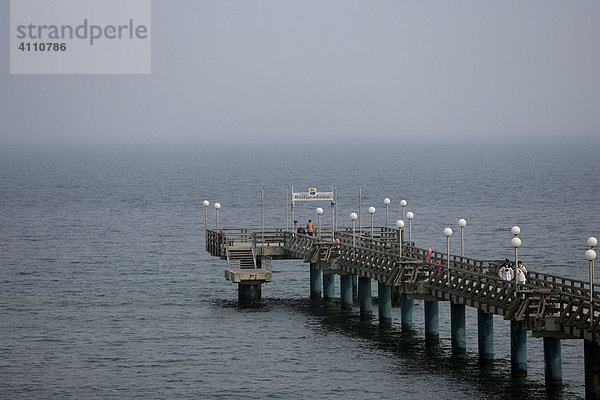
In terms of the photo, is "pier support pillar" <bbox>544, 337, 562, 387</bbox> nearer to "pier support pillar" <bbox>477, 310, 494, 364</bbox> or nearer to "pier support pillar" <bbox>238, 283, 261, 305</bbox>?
"pier support pillar" <bbox>477, 310, 494, 364</bbox>

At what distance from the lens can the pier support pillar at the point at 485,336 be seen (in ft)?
152

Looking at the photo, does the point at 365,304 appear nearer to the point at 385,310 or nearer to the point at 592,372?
the point at 385,310

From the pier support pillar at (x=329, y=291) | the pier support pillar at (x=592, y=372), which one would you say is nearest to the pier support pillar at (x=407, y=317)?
the pier support pillar at (x=329, y=291)

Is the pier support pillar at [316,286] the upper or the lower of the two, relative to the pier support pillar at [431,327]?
upper

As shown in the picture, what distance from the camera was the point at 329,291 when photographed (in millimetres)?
61844

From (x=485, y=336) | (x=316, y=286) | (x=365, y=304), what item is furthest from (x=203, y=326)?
(x=485, y=336)

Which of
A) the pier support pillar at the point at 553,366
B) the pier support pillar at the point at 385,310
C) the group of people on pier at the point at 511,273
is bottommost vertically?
the pier support pillar at the point at 553,366

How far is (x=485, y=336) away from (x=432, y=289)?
305 centimetres

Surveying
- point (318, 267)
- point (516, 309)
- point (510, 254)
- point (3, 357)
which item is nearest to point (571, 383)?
point (516, 309)

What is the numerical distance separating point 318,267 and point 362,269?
4.48 metres

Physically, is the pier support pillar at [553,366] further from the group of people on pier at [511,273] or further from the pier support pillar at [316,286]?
the pier support pillar at [316,286]

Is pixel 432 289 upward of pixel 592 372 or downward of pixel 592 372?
upward

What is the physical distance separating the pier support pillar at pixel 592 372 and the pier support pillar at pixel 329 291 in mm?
23548

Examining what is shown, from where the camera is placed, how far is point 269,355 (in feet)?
168
